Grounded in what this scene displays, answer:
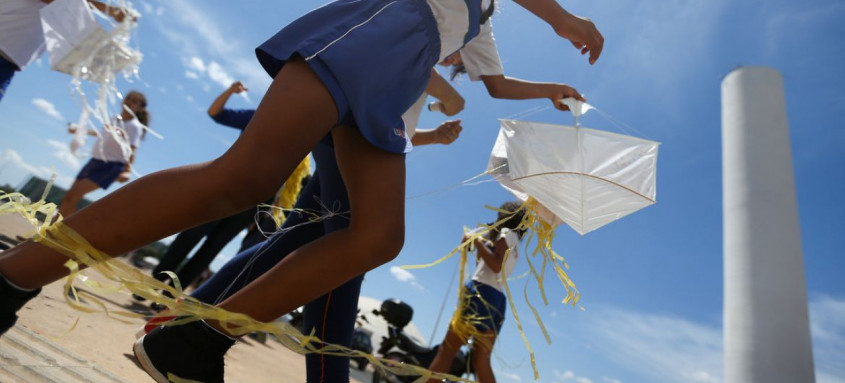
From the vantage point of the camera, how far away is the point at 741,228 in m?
11.5

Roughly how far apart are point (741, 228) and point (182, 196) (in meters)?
13.5

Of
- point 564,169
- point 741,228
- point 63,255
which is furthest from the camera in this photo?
point 741,228

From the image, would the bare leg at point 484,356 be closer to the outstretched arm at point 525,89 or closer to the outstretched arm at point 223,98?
the outstretched arm at point 525,89

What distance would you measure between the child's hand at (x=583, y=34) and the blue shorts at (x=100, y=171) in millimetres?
3240

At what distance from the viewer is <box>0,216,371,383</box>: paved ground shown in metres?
0.99

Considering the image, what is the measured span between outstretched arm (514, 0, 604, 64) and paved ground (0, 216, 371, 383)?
3.48 feet

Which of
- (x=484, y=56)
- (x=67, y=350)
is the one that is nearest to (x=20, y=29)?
(x=67, y=350)

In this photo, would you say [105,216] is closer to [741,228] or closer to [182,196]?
[182,196]

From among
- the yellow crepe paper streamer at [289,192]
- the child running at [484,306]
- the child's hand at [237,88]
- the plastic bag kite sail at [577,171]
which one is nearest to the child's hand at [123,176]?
the yellow crepe paper streamer at [289,192]

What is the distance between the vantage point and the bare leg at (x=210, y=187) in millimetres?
761

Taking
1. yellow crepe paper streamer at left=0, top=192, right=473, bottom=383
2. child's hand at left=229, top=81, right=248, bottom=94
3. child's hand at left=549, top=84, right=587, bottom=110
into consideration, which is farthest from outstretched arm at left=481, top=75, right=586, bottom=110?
child's hand at left=229, top=81, right=248, bottom=94

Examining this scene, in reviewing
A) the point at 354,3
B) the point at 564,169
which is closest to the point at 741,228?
the point at 564,169

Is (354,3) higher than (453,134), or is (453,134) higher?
(453,134)

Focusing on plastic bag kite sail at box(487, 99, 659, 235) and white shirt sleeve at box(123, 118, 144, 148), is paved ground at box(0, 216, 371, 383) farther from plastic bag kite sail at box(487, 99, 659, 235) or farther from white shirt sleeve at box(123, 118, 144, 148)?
white shirt sleeve at box(123, 118, 144, 148)
